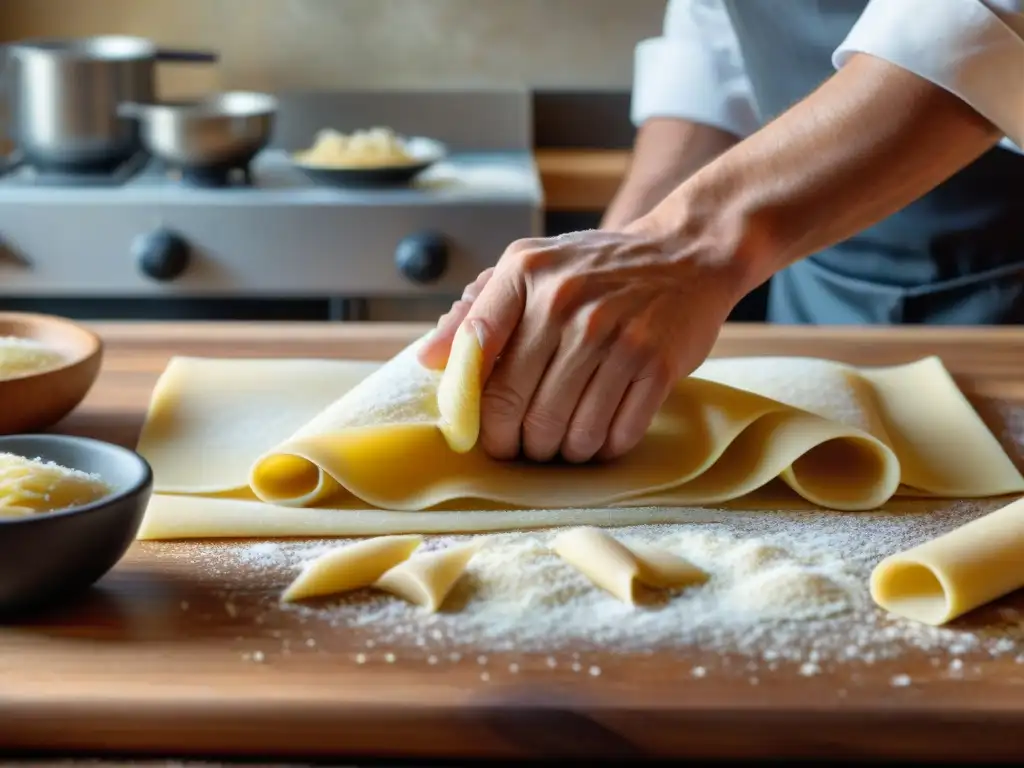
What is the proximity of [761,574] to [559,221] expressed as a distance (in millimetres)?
1716

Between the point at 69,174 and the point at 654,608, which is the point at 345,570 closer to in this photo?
the point at 654,608

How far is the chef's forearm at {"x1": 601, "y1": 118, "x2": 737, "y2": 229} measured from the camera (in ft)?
5.53

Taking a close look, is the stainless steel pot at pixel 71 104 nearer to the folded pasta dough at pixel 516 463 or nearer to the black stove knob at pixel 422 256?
the black stove knob at pixel 422 256

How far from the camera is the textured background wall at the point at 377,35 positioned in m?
2.68

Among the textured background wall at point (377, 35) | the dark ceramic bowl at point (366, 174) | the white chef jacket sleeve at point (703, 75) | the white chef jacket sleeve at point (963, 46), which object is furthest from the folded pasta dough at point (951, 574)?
the textured background wall at point (377, 35)

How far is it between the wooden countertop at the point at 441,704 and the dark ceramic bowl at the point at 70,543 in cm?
1

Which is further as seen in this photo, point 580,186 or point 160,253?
point 580,186

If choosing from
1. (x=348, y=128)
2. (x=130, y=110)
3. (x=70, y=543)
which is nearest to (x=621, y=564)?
(x=70, y=543)

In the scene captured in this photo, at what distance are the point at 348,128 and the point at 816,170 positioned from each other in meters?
1.66

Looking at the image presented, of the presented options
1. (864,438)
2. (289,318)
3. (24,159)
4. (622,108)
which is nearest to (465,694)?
(864,438)

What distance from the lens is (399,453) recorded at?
958 mm

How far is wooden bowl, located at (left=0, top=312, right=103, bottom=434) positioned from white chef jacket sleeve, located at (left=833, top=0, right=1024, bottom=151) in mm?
706

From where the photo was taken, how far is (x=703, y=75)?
1.74 m

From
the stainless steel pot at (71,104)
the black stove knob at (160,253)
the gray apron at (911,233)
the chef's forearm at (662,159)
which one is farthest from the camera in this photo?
the stainless steel pot at (71,104)
